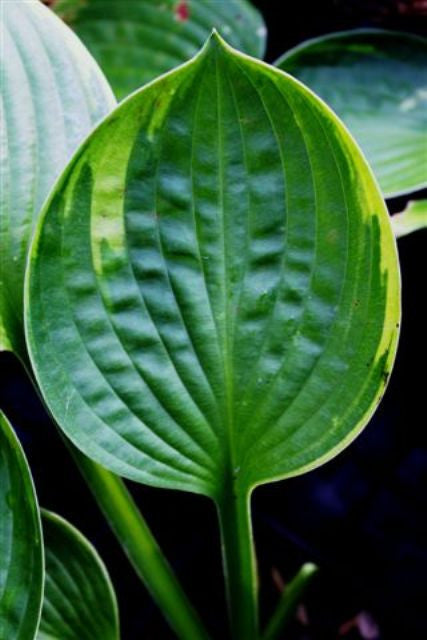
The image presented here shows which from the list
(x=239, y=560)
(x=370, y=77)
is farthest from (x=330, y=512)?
(x=370, y=77)

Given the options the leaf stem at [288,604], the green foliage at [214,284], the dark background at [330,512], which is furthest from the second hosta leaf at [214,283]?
the dark background at [330,512]

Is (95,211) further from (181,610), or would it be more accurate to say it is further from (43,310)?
(181,610)

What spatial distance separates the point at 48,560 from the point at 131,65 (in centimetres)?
49

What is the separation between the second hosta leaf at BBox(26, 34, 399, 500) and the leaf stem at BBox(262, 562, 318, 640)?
0.27m

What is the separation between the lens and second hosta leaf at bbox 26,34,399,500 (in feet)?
1.47

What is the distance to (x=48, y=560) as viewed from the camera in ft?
2.06

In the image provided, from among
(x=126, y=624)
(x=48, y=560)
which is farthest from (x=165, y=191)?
(x=126, y=624)

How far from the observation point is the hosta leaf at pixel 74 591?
1.98 feet

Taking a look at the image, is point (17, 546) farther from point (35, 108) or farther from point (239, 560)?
point (35, 108)

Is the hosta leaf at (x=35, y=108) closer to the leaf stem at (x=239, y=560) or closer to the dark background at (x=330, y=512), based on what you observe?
the leaf stem at (x=239, y=560)

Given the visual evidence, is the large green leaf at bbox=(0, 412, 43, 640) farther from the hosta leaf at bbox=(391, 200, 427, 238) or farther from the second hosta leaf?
the hosta leaf at bbox=(391, 200, 427, 238)

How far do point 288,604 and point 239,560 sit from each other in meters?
0.18

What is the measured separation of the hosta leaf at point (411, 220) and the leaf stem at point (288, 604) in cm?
35

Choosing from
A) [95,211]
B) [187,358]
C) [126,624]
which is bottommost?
[126,624]
